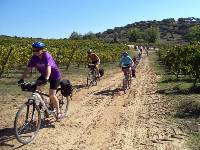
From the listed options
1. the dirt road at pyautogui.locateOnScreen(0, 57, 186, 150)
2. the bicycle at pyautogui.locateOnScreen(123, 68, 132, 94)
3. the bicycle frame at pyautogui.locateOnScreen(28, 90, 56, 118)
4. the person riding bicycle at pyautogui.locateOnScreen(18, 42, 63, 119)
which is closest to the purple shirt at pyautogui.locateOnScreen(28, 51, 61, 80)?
the person riding bicycle at pyautogui.locateOnScreen(18, 42, 63, 119)

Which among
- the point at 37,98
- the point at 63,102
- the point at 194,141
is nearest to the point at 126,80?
the point at 63,102

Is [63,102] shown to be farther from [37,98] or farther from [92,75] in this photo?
[92,75]

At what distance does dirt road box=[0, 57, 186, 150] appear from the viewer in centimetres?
846

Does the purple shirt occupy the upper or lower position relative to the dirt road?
upper

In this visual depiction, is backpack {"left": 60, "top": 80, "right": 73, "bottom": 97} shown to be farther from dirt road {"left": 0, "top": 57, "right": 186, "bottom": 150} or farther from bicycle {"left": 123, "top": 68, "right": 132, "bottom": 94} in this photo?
bicycle {"left": 123, "top": 68, "right": 132, "bottom": 94}

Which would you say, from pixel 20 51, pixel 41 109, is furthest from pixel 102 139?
pixel 20 51

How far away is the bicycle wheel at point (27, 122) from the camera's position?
8305mm

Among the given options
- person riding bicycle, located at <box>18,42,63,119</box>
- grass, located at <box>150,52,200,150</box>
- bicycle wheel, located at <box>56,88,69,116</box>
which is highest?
person riding bicycle, located at <box>18,42,63,119</box>

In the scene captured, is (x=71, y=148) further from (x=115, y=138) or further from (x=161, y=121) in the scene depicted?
(x=161, y=121)

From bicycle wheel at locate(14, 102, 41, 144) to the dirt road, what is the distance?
0.15 meters

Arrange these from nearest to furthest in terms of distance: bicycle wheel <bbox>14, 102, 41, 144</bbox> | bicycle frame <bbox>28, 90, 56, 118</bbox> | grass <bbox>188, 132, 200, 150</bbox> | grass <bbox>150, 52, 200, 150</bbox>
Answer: bicycle wheel <bbox>14, 102, 41, 144</bbox>, grass <bbox>188, 132, 200, 150</bbox>, bicycle frame <bbox>28, 90, 56, 118</bbox>, grass <bbox>150, 52, 200, 150</bbox>

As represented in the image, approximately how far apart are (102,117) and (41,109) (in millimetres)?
2378

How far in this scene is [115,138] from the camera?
9055 mm

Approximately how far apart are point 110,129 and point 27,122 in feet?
7.06
